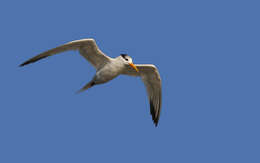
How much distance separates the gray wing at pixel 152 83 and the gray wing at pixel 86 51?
1078 mm

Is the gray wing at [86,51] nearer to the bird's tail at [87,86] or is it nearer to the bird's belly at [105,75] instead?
the bird's belly at [105,75]

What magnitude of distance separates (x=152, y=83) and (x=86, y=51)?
2.52m

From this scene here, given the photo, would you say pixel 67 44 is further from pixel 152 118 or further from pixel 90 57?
pixel 152 118

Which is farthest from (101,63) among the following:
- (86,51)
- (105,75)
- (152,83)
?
(152,83)

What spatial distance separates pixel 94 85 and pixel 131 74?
54.4 inches

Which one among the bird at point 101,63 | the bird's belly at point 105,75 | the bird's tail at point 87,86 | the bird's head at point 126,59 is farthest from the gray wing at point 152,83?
the bird's tail at point 87,86

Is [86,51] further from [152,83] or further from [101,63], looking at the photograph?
[152,83]

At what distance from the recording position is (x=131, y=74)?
15.2 meters

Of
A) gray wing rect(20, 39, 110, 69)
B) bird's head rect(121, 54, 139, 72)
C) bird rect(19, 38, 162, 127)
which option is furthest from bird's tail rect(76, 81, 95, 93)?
bird's head rect(121, 54, 139, 72)

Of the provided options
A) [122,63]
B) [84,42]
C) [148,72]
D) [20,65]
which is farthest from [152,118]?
[20,65]

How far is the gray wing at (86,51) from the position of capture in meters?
13.8

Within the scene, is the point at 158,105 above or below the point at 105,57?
below

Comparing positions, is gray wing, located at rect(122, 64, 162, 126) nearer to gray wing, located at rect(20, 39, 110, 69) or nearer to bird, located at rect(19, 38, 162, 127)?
bird, located at rect(19, 38, 162, 127)

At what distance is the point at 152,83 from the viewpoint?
1541 centimetres
